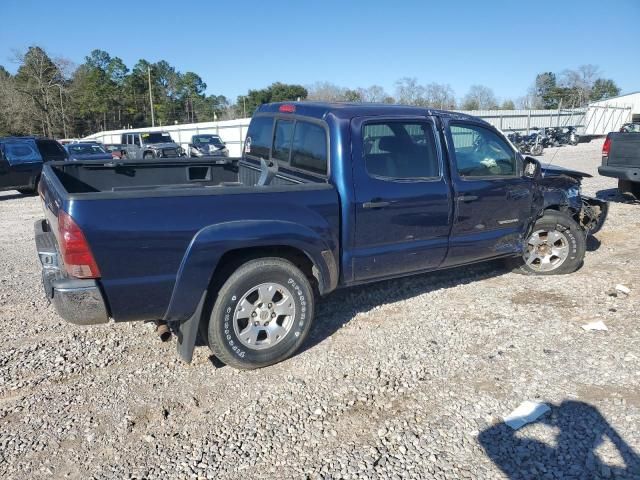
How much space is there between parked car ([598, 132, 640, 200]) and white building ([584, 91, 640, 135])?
38135 millimetres

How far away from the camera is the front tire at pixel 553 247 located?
17.4 ft

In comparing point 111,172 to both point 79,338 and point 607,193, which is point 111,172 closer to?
point 79,338

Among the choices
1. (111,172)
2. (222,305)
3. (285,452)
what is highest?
(111,172)

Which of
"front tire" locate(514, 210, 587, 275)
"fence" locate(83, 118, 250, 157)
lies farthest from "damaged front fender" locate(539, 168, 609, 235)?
"fence" locate(83, 118, 250, 157)

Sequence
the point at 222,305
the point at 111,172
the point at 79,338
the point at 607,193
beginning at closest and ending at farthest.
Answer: the point at 222,305
the point at 79,338
the point at 111,172
the point at 607,193

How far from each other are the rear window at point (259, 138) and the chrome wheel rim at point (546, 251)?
3146 mm

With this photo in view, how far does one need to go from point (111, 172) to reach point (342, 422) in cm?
329

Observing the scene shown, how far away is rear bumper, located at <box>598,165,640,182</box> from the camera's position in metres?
8.84

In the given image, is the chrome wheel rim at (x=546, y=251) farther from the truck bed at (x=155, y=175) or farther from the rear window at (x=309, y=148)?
the truck bed at (x=155, y=175)

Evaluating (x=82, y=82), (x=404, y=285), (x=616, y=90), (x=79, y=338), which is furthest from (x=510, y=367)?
(x=616, y=90)

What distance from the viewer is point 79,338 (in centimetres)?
404

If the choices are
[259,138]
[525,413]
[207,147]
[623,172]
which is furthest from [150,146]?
[525,413]

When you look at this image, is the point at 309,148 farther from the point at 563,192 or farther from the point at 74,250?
the point at 563,192

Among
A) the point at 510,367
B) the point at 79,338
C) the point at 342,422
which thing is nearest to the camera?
the point at 342,422
